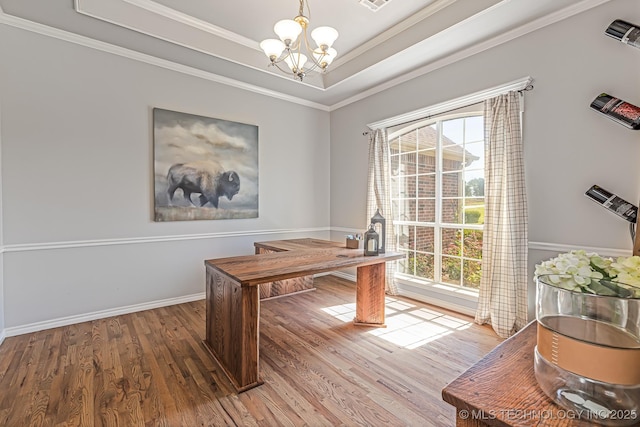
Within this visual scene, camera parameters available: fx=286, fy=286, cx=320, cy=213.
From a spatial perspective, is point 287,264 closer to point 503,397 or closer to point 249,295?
point 249,295

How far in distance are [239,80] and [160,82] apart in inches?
39.7

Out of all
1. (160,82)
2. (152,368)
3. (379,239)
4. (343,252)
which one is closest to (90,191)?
(160,82)

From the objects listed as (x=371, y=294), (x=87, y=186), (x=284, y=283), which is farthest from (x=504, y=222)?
(x=87, y=186)

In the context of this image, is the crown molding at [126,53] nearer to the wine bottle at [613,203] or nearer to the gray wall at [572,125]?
the gray wall at [572,125]

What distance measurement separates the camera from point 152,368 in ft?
7.21

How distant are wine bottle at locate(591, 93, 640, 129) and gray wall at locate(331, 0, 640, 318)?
10 cm

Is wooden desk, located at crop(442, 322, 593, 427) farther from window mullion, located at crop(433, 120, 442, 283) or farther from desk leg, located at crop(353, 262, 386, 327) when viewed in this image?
window mullion, located at crop(433, 120, 442, 283)

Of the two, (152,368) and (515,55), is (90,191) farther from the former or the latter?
(515,55)

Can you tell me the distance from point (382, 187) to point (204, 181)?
2423mm

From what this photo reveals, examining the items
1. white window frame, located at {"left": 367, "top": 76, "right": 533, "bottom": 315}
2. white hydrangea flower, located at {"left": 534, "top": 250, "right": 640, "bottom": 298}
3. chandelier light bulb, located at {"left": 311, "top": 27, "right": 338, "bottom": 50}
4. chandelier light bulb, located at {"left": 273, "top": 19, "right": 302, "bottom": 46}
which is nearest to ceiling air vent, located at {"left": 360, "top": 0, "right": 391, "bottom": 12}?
chandelier light bulb, located at {"left": 311, "top": 27, "right": 338, "bottom": 50}

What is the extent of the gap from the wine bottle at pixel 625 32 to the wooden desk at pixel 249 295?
2.38 meters

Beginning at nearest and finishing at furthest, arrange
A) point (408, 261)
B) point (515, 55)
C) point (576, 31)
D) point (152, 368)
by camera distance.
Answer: point (152, 368) < point (576, 31) < point (515, 55) < point (408, 261)

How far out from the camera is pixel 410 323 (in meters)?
3.03

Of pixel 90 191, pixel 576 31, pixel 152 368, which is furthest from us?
pixel 90 191
